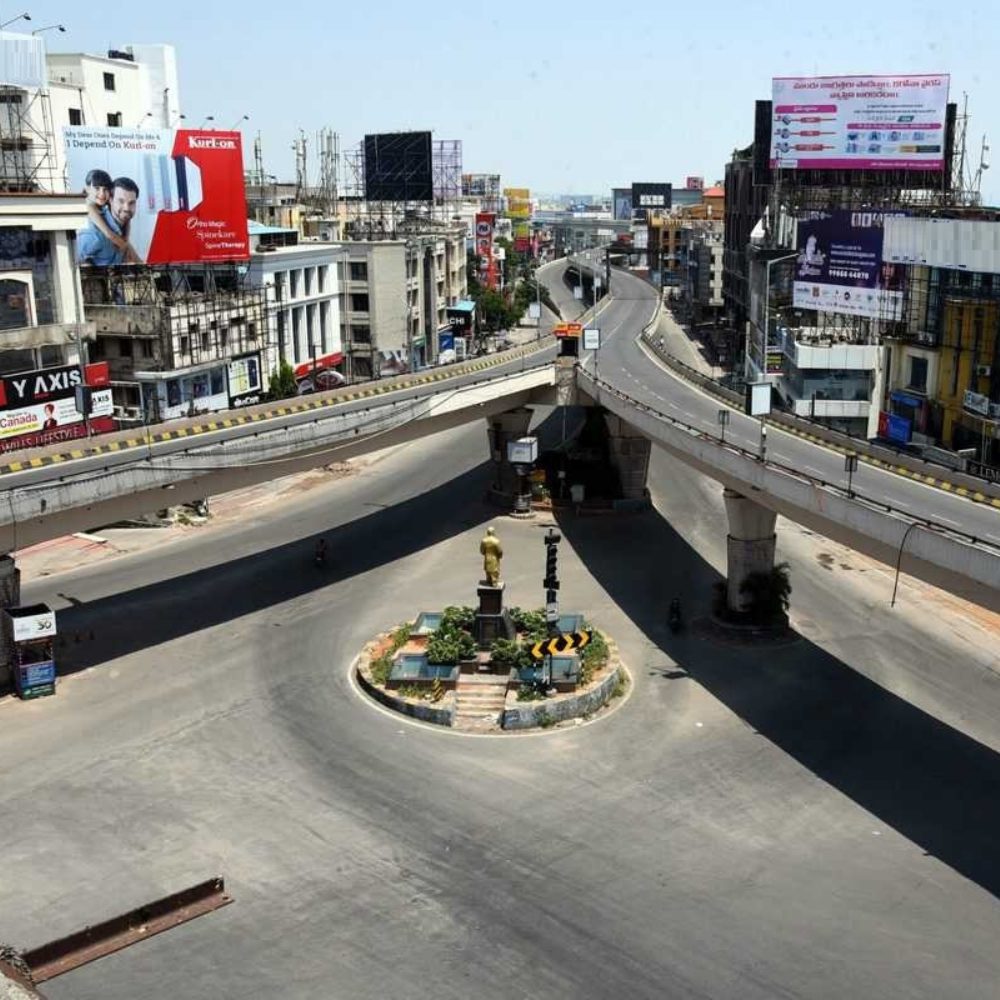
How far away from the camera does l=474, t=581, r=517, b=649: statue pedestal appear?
123 feet

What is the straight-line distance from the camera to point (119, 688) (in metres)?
36.0

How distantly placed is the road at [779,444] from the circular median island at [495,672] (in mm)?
9363

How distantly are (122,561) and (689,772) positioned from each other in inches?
1149

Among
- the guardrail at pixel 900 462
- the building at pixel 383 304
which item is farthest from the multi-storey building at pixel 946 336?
the building at pixel 383 304

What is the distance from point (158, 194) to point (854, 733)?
52.7 m

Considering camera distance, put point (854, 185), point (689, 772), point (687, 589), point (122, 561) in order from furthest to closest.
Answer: point (854, 185) → point (122, 561) → point (687, 589) → point (689, 772)

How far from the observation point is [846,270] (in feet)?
236

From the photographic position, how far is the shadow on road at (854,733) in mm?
27234

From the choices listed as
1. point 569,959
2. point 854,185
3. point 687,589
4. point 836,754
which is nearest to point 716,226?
point 854,185

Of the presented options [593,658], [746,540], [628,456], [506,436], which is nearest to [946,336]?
[628,456]

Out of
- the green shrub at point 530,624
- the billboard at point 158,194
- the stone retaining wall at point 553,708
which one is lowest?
the stone retaining wall at point 553,708

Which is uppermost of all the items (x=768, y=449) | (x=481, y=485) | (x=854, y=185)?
(x=854, y=185)

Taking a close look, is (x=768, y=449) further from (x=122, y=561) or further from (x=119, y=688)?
(x=122, y=561)

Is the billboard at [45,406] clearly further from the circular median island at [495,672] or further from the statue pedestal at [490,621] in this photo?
the statue pedestal at [490,621]
